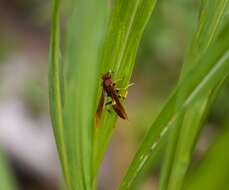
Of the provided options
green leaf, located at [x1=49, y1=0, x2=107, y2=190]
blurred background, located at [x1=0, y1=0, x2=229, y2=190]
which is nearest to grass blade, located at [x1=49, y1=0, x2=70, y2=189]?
green leaf, located at [x1=49, y1=0, x2=107, y2=190]

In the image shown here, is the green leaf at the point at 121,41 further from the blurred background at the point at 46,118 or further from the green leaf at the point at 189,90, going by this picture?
the blurred background at the point at 46,118

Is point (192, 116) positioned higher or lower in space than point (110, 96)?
lower

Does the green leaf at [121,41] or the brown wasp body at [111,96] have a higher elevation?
the brown wasp body at [111,96]

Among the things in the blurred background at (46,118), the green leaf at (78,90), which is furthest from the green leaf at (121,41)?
the blurred background at (46,118)

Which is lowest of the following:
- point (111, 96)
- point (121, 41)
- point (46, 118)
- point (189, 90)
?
point (189, 90)

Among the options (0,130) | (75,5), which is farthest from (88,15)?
(0,130)

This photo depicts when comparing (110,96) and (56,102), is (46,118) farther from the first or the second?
(56,102)

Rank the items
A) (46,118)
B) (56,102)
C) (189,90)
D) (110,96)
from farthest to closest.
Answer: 1. (46,118)
2. (110,96)
3. (56,102)
4. (189,90)

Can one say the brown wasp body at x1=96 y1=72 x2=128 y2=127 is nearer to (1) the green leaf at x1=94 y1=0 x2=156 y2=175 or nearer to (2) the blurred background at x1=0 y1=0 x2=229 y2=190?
(1) the green leaf at x1=94 y1=0 x2=156 y2=175

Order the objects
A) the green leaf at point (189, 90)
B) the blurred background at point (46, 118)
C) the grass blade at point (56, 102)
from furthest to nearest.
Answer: the blurred background at point (46, 118) < the grass blade at point (56, 102) < the green leaf at point (189, 90)

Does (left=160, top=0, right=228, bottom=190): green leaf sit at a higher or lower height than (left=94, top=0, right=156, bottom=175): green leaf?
lower

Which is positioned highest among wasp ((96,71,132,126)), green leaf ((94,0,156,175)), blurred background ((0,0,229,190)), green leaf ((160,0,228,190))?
blurred background ((0,0,229,190))

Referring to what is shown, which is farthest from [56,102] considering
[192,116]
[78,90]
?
[192,116]
